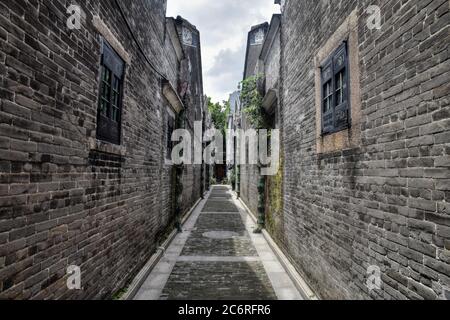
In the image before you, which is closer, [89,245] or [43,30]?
[43,30]

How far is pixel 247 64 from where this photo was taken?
16516 mm

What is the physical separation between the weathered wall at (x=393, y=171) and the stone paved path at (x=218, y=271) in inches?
43.1

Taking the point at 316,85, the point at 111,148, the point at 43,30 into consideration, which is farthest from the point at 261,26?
the point at 43,30

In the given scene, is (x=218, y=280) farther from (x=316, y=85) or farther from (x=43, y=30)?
(x=43, y=30)

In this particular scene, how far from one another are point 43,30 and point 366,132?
322cm

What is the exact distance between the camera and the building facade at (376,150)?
6.84 ft

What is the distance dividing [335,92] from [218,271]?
4.20 metres

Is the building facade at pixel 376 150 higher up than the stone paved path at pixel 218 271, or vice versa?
the building facade at pixel 376 150
